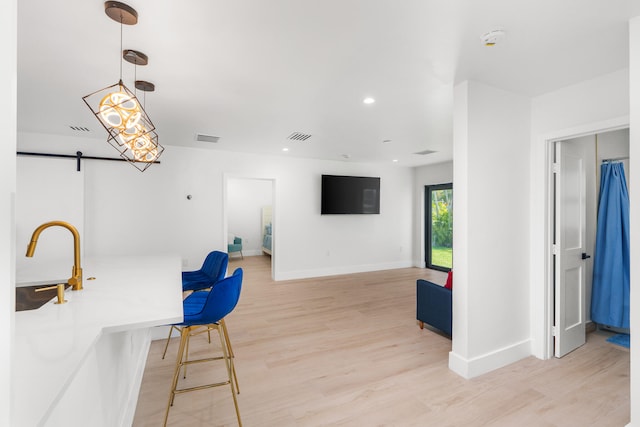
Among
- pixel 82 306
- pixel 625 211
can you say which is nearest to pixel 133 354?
pixel 82 306

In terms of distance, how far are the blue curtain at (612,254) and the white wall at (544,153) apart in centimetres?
107

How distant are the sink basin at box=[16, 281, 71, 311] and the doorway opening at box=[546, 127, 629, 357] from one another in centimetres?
399

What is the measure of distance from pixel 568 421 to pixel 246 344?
2712 millimetres

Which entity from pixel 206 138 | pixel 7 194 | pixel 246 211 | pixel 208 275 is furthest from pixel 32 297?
pixel 246 211

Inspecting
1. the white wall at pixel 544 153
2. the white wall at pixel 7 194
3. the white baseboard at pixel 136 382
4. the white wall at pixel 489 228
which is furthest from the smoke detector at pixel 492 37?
the white baseboard at pixel 136 382

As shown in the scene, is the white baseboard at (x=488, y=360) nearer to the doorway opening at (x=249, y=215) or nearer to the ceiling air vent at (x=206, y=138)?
the ceiling air vent at (x=206, y=138)

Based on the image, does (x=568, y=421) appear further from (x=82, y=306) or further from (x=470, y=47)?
(x=82, y=306)

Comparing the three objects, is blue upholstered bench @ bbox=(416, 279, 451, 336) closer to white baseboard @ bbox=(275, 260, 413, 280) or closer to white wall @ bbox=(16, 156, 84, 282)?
white baseboard @ bbox=(275, 260, 413, 280)

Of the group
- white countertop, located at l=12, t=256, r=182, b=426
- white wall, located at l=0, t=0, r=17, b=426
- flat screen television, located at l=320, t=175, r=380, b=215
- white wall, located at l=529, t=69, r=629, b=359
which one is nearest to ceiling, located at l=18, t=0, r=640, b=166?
white wall, located at l=529, t=69, r=629, b=359

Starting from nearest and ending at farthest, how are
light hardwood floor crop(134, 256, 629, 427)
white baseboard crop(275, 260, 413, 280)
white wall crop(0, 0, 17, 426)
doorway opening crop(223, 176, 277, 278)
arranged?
white wall crop(0, 0, 17, 426) → light hardwood floor crop(134, 256, 629, 427) → white baseboard crop(275, 260, 413, 280) → doorway opening crop(223, 176, 277, 278)

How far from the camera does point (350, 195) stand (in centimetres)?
652

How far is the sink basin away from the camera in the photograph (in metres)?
1.79

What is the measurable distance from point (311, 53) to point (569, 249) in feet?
10.0

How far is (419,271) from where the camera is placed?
684cm
